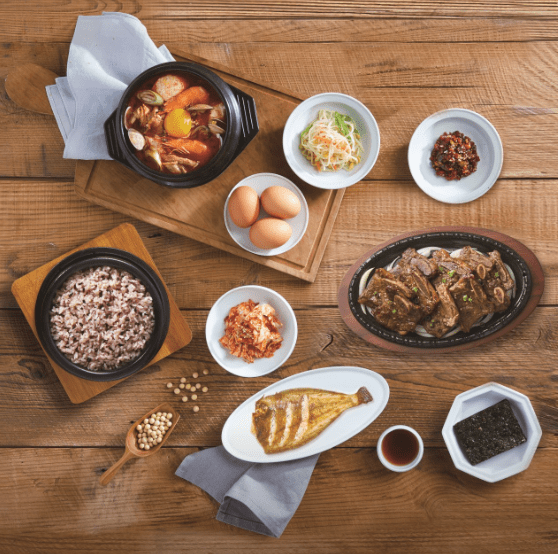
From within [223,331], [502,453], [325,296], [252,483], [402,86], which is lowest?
[252,483]

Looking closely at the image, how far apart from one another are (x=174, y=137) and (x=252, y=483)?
63.9 inches

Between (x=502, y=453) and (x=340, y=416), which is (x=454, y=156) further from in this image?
(x=502, y=453)

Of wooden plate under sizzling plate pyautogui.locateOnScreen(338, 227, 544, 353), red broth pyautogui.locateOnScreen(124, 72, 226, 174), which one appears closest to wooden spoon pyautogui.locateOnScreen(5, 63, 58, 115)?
red broth pyautogui.locateOnScreen(124, 72, 226, 174)

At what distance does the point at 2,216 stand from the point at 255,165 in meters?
1.25

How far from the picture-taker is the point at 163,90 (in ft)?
6.09

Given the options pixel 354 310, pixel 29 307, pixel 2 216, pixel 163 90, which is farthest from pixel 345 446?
pixel 2 216

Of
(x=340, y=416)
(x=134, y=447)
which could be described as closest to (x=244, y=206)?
(x=340, y=416)

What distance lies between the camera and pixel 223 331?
2.12 metres

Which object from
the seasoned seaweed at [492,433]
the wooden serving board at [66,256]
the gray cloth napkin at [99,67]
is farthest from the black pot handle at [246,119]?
the seasoned seaweed at [492,433]

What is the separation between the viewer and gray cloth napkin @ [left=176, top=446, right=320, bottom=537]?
7.05 ft

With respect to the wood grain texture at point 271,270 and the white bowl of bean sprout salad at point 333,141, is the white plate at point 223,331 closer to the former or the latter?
the wood grain texture at point 271,270

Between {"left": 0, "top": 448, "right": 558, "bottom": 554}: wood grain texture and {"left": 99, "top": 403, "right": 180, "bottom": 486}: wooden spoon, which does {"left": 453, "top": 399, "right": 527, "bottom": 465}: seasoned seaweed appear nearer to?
{"left": 0, "top": 448, "right": 558, "bottom": 554}: wood grain texture

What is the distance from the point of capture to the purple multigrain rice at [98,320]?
200 cm

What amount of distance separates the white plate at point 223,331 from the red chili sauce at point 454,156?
0.97 meters
